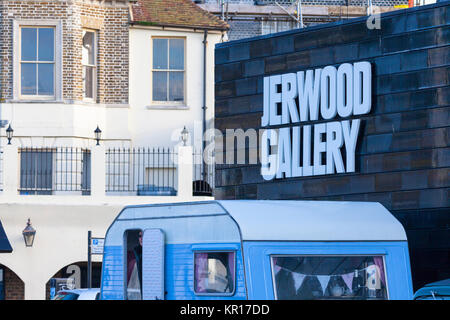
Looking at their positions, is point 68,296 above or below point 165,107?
below

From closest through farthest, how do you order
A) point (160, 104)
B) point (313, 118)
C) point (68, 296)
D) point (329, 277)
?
point (329, 277) → point (68, 296) → point (313, 118) → point (160, 104)

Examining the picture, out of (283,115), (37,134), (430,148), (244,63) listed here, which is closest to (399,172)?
(430,148)

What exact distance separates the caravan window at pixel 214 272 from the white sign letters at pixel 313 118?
487 cm

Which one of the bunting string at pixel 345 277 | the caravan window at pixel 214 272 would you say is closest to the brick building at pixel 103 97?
the bunting string at pixel 345 277

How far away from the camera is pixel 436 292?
39.7 feet

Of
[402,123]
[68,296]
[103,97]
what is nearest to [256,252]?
[402,123]

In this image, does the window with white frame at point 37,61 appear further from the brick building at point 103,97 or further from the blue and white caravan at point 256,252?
the blue and white caravan at point 256,252

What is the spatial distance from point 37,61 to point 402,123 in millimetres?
17276

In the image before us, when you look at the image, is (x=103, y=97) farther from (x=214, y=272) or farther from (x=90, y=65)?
(x=214, y=272)

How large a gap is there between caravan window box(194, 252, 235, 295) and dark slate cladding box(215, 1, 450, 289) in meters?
4.54

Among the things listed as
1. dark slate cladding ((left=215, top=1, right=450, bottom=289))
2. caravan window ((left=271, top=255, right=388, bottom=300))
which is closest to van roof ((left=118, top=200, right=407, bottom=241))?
caravan window ((left=271, top=255, right=388, bottom=300))

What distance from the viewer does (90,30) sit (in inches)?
1217
